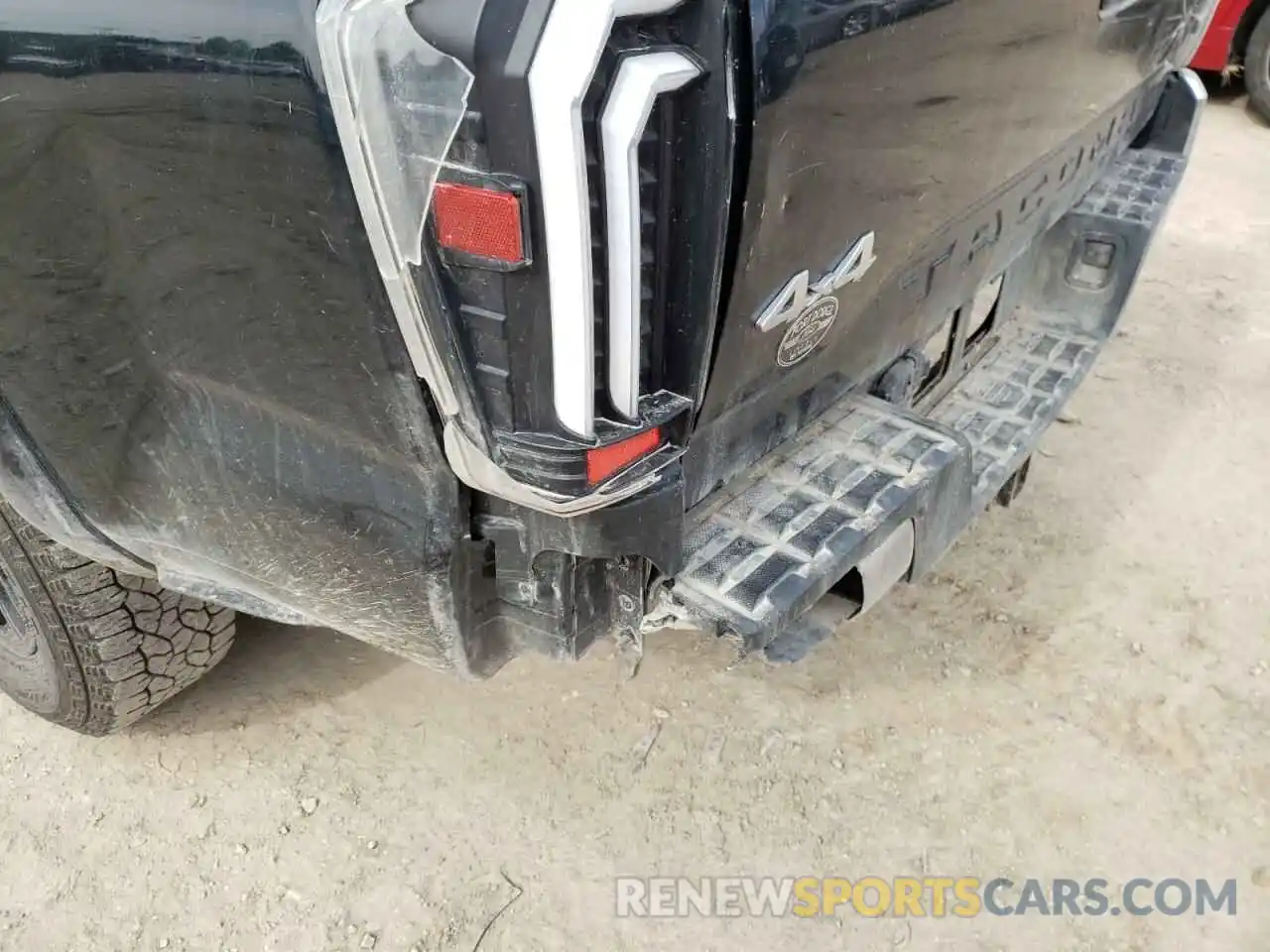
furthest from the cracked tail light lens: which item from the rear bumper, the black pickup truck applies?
the rear bumper

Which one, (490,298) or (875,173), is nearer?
(490,298)

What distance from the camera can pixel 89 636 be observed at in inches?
77.8

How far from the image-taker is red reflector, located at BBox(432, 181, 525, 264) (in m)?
0.99

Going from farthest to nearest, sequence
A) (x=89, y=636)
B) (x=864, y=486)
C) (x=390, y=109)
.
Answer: (x=89, y=636)
(x=864, y=486)
(x=390, y=109)

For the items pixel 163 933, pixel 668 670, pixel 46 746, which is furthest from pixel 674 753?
pixel 46 746

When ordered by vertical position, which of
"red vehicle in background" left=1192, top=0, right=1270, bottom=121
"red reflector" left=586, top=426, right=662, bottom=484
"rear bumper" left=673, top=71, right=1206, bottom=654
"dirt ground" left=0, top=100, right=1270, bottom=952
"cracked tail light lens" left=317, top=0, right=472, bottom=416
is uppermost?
"cracked tail light lens" left=317, top=0, right=472, bottom=416

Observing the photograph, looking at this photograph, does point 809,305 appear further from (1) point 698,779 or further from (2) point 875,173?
(1) point 698,779

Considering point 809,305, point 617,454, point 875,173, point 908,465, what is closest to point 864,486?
point 908,465

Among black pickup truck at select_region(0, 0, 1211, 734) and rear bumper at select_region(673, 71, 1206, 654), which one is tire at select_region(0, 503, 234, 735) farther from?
rear bumper at select_region(673, 71, 1206, 654)

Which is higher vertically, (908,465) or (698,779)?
(908,465)

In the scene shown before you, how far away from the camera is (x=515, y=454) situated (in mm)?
1170

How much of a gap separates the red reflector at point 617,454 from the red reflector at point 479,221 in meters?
0.25

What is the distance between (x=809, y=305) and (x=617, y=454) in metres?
0.40

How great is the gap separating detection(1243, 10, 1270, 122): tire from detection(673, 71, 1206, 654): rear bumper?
172 inches
